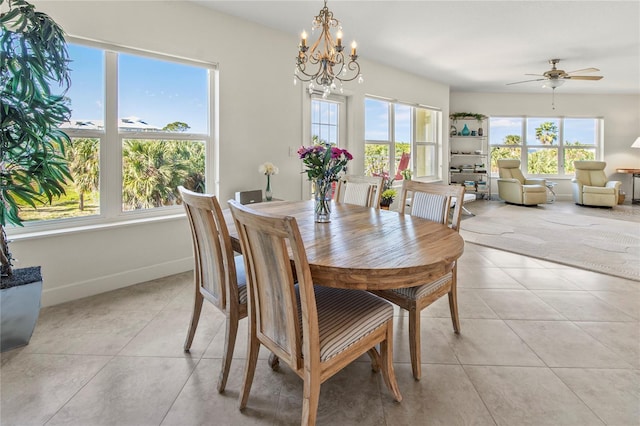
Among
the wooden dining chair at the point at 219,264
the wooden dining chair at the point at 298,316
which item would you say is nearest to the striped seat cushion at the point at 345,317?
the wooden dining chair at the point at 298,316

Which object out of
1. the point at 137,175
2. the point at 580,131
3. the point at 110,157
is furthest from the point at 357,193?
the point at 580,131

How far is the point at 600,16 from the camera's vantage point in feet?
11.9

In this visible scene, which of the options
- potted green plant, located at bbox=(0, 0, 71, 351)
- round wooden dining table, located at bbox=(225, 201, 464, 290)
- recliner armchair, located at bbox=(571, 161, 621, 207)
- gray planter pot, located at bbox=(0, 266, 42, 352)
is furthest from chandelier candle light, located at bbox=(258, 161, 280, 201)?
recliner armchair, located at bbox=(571, 161, 621, 207)

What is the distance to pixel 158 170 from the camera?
3137 millimetres

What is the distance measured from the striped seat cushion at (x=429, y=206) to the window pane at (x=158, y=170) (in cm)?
219

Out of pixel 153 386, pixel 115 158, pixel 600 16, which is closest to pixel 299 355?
pixel 153 386

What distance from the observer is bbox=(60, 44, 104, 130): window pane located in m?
2.59

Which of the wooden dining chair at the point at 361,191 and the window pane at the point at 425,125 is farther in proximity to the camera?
the window pane at the point at 425,125

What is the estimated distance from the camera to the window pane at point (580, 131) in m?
8.34

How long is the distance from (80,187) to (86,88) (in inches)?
30.9

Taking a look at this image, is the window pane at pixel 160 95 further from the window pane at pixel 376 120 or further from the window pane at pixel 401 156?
the window pane at pixel 401 156

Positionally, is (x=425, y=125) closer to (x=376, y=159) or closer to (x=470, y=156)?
(x=376, y=159)

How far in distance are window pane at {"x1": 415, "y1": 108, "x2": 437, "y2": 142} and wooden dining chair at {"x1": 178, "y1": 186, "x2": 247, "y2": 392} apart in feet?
18.4

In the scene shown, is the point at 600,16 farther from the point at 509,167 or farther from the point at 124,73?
the point at 124,73
